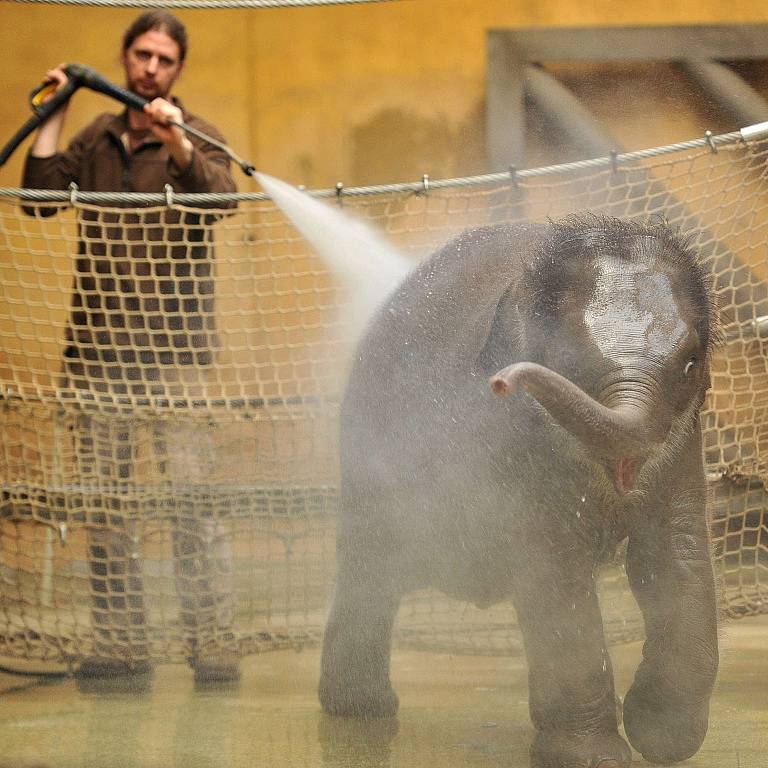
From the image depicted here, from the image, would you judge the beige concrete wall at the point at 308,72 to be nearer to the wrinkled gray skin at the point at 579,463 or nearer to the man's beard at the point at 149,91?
the man's beard at the point at 149,91

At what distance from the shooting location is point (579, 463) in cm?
224

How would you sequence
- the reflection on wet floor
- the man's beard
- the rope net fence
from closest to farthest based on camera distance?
the reflection on wet floor < the rope net fence < the man's beard

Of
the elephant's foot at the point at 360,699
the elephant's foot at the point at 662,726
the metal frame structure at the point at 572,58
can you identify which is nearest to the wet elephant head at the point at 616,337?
the elephant's foot at the point at 662,726

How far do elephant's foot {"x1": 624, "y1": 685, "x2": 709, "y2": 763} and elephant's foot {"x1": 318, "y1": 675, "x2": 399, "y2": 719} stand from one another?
595 mm

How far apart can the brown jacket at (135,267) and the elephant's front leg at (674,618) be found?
135 cm

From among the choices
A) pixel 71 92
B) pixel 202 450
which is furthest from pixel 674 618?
pixel 71 92

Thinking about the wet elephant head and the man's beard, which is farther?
the man's beard

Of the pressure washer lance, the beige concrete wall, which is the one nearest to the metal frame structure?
the beige concrete wall

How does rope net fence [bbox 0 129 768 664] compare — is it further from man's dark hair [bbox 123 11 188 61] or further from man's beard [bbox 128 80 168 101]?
man's dark hair [bbox 123 11 188 61]

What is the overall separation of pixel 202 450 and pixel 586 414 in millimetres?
1652

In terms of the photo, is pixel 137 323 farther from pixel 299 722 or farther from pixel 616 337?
pixel 616 337

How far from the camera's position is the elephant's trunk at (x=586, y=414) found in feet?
6.31

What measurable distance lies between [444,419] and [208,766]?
2.44 ft

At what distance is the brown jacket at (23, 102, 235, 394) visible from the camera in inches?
132
